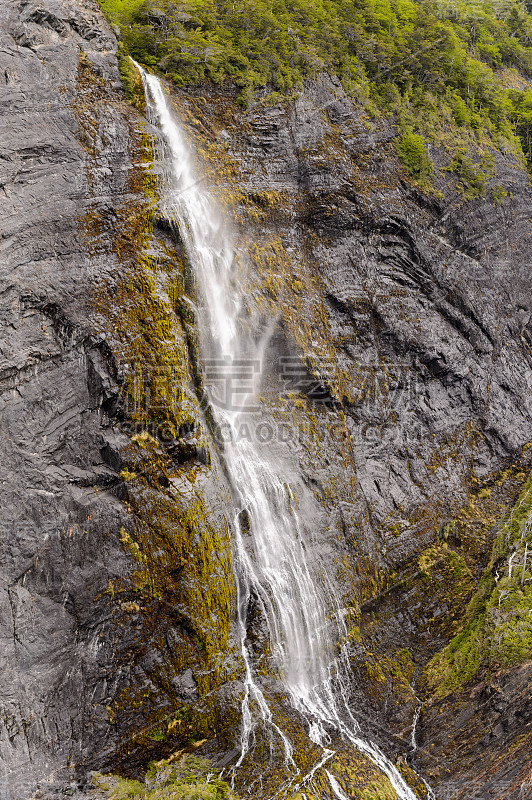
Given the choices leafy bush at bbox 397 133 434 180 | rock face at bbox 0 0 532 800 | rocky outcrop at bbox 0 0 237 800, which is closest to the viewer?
rocky outcrop at bbox 0 0 237 800

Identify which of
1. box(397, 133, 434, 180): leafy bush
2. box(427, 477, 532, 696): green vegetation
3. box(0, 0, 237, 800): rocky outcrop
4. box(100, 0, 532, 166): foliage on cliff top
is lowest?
box(427, 477, 532, 696): green vegetation

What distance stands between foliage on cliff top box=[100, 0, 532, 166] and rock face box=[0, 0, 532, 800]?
0.92m

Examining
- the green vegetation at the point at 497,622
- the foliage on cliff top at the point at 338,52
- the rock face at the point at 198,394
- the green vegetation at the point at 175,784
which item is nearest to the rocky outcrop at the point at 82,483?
the rock face at the point at 198,394

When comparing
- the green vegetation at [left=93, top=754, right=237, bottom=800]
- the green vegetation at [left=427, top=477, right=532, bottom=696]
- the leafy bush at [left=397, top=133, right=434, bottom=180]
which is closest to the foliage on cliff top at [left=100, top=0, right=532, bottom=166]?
the leafy bush at [left=397, top=133, right=434, bottom=180]

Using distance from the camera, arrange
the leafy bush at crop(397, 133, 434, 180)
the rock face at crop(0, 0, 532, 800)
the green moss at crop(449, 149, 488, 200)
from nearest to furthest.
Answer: the rock face at crop(0, 0, 532, 800)
the leafy bush at crop(397, 133, 434, 180)
the green moss at crop(449, 149, 488, 200)

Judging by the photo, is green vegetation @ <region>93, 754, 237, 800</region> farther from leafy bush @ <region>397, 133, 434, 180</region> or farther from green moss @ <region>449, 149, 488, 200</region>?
green moss @ <region>449, 149, 488, 200</region>

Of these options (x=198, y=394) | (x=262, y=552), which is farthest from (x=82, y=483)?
(x=262, y=552)

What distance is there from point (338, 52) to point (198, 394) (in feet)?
43.3

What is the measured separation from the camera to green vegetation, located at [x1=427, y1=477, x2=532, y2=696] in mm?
10500

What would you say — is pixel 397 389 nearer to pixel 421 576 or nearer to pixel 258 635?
pixel 421 576

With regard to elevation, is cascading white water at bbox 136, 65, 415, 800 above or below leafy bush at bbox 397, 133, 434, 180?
below

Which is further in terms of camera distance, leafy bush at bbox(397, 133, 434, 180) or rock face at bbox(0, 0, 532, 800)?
leafy bush at bbox(397, 133, 434, 180)

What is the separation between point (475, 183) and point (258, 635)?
49.2 feet

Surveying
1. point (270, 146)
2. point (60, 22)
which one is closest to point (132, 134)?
point (60, 22)
